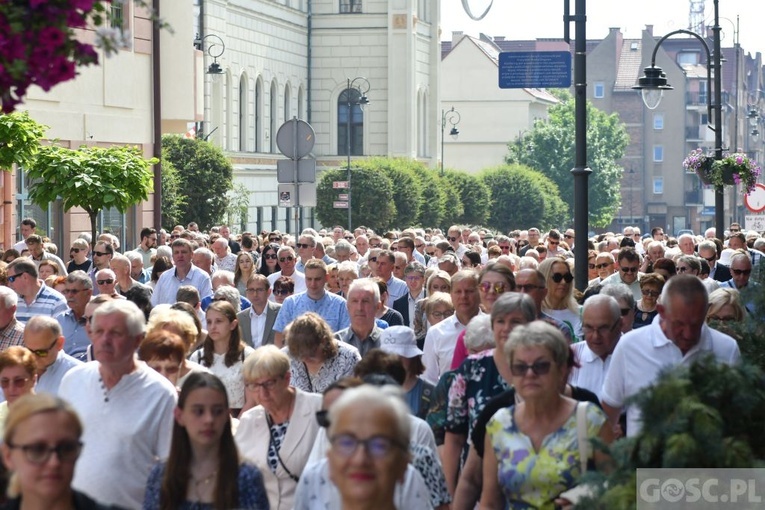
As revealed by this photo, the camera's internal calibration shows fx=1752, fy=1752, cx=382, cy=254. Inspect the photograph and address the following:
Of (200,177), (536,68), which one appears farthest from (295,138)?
(200,177)

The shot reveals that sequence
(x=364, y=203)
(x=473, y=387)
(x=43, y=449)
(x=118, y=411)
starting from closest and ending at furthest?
(x=43, y=449) → (x=118, y=411) → (x=473, y=387) → (x=364, y=203)

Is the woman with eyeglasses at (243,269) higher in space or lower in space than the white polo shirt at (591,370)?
higher

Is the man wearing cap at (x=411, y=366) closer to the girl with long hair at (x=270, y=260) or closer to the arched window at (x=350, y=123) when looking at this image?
the girl with long hair at (x=270, y=260)

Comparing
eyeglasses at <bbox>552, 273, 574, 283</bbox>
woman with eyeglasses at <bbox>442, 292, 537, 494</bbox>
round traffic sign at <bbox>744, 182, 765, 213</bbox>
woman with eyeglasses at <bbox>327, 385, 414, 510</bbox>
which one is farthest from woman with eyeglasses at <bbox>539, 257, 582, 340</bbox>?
round traffic sign at <bbox>744, 182, 765, 213</bbox>

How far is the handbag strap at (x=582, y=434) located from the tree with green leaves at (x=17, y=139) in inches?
557

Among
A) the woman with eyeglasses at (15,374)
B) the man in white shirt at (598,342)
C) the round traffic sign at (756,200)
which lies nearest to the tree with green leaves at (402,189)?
the round traffic sign at (756,200)

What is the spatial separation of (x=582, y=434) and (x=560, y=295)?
592 cm

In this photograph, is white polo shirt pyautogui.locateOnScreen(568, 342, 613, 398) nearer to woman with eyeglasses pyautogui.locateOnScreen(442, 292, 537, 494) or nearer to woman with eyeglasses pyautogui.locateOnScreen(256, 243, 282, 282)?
woman with eyeglasses pyautogui.locateOnScreen(442, 292, 537, 494)

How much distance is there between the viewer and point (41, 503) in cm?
608

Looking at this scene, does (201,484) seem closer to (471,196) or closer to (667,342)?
(667,342)

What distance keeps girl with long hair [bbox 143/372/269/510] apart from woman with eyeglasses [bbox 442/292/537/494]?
1592mm

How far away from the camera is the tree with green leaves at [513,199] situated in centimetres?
9069

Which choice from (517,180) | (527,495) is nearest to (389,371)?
(527,495)

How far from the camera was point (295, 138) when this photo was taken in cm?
2444
